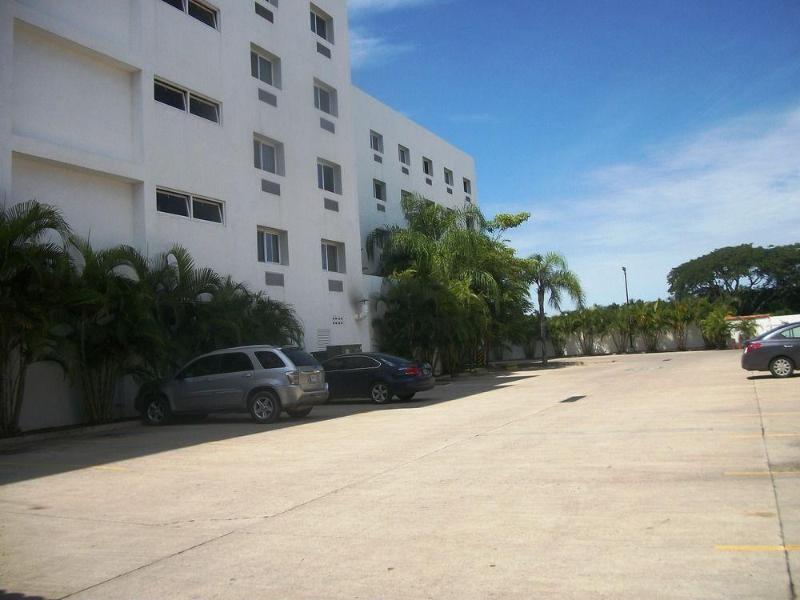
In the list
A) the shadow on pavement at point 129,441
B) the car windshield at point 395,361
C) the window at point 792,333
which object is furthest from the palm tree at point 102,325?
the window at point 792,333

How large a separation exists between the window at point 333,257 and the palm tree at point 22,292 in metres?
13.1

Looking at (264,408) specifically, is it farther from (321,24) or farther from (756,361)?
(321,24)

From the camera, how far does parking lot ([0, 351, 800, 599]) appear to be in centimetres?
506

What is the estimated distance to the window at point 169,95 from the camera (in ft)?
66.0

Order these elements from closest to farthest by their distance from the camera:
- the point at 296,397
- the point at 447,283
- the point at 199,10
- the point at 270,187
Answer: the point at 296,397, the point at 199,10, the point at 270,187, the point at 447,283

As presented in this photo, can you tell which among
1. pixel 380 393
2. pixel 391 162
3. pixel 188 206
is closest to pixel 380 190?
pixel 391 162

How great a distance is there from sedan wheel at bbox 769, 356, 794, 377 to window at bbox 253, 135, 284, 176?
16477 millimetres

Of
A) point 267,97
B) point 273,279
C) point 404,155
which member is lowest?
point 273,279

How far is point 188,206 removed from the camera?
816 inches

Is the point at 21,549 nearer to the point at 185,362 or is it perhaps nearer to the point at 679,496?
the point at 679,496

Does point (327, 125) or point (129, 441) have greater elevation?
point (327, 125)

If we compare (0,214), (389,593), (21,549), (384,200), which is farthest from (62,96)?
(384,200)

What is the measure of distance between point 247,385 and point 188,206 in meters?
7.05

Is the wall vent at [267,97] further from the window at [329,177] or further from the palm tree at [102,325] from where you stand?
the palm tree at [102,325]
